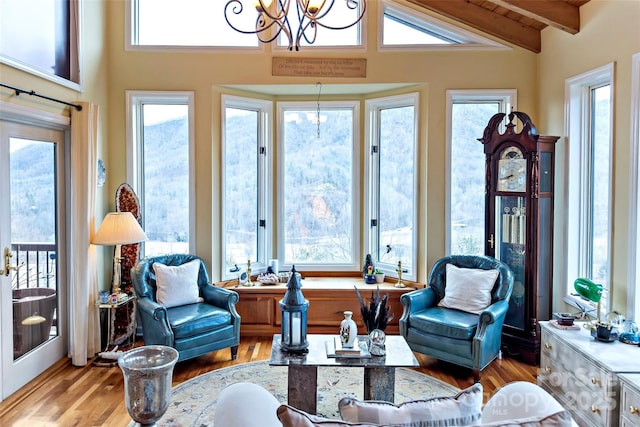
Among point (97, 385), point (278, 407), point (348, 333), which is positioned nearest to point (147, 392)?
point (278, 407)

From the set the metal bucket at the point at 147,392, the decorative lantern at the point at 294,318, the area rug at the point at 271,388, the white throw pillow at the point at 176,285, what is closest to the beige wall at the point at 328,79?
the white throw pillow at the point at 176,285

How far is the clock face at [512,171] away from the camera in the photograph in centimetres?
404

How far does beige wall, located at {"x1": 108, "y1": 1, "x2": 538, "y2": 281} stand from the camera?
459 centimetres

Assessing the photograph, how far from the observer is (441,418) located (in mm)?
1371

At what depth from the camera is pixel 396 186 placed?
497 centimetres

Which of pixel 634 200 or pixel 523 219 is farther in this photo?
pixel 523 219

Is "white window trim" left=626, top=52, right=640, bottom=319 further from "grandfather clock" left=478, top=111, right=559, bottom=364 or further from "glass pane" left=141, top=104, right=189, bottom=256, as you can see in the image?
"glass pane" left=141, top=104, right=189, bottom=256

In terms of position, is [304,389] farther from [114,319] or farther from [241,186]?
[241,186]

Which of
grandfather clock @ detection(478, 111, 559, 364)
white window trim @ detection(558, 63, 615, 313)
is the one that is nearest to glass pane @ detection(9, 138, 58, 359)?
grandfather clock @ detection(478, 111, 559, 364)

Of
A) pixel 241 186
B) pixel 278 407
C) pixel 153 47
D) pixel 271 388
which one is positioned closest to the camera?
pixel 278 407

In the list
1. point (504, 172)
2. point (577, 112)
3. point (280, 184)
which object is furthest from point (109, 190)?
point (577, 112)

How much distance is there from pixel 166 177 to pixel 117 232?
1016 millimetres

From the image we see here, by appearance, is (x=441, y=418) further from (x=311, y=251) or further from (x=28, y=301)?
(x=311, y=251)

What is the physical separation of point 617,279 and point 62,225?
14.8 ft
